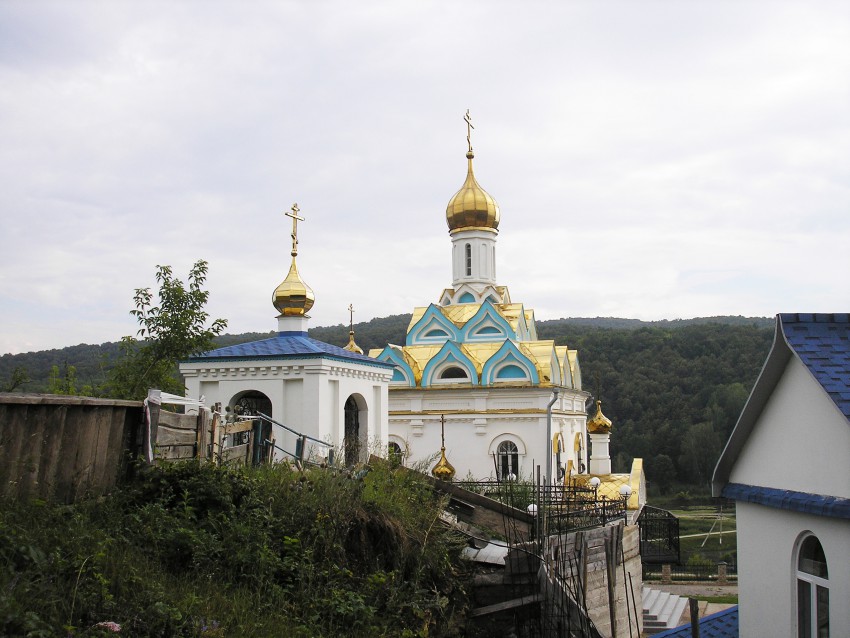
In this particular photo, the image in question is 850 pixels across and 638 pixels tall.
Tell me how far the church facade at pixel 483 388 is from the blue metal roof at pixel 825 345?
50.9 feet

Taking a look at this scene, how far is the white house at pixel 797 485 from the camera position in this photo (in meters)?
5.83

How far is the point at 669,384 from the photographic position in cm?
6119

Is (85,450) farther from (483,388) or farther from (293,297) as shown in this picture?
(483,388)

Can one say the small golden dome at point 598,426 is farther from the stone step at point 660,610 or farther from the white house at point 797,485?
the white house at point 797,485

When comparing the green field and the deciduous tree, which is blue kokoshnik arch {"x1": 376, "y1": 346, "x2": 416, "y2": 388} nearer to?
the deciduous tree

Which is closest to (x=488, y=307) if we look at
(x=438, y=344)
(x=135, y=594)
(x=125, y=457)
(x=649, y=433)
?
(x=438, y=344)

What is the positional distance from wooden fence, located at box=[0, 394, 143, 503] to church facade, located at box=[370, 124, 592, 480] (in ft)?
47.4

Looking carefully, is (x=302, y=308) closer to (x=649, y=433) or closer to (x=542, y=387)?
(x=542, y=387)

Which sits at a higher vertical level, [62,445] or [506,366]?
[506,366]

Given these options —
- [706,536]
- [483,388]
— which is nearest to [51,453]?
[483,388]

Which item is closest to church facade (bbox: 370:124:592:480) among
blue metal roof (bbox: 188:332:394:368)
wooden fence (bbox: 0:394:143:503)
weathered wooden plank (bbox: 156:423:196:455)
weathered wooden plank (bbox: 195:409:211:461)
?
blue metal roof (bbox: 188:332:394:368)

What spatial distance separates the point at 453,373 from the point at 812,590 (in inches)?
740

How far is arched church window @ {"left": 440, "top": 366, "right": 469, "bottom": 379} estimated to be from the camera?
81.2 feet

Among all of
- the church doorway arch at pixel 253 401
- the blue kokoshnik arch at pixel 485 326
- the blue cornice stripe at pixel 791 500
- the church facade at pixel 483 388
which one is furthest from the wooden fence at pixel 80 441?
the blue kokoshnik arch at pixel 485 326
